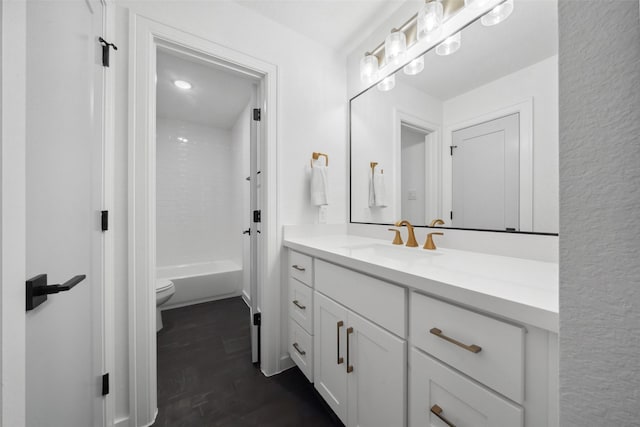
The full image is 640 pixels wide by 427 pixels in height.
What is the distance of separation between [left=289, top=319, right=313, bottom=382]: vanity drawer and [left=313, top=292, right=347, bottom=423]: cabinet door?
0.17 feet

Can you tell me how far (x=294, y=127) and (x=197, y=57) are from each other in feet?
2.16

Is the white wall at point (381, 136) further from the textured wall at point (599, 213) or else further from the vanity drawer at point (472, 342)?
the textured wall at point (599, 213)

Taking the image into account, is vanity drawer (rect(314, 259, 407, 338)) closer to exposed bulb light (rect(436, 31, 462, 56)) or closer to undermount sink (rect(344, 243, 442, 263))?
undermount sink (rect(344, 243, 442, 263))

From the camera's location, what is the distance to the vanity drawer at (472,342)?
48 centimetres

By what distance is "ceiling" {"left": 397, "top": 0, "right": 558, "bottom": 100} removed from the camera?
87cm

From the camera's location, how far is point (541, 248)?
870mm

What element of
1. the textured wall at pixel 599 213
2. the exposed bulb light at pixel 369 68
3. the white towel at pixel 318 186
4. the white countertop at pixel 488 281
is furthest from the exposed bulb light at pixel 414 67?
the textured wall at pixel 599 213

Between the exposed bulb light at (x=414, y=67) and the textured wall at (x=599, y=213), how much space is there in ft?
3.95

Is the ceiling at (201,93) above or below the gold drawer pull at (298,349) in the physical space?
above

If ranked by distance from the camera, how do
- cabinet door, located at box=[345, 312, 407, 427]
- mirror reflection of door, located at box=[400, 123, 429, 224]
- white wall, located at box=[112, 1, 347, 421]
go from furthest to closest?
1. mirror reflection of door, located at box=[400, 123, 429, 224]
2. white wall, located at box=[112, 1, 347, 421]
3. cabinet door, located at box=[345, 312, 407, 427]

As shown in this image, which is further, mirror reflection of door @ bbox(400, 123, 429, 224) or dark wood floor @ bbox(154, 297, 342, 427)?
mirror reflection of door @ bbox(400, 123, 429, 224)

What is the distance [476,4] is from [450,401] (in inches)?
61.7

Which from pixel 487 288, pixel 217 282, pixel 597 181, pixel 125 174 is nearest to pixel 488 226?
pixel 487 288

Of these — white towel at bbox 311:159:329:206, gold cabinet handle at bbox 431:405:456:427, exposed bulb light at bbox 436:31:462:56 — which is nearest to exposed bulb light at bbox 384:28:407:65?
exposed bulb light at bbox 436:31:462:56
